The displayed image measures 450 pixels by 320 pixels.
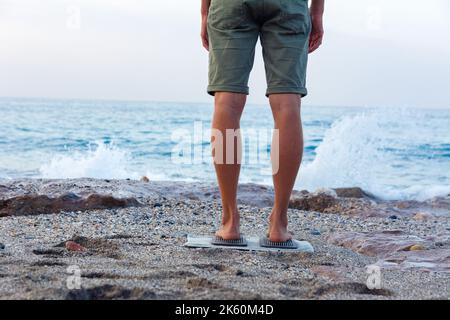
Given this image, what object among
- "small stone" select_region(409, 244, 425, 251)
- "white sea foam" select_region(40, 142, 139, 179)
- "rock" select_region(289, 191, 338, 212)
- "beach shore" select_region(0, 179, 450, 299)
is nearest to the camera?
"beach shore" select_region(0, 179, 450, 299)

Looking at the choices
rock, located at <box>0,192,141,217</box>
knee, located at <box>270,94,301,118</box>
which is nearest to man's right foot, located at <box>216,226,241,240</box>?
knee, located at <box>270,94,301,118</box>

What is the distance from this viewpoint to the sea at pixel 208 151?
10484 millimetres

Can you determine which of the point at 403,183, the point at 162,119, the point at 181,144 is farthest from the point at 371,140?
the point at 162,119

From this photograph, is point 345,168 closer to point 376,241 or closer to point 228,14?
point 376,241

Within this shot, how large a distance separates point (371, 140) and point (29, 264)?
35.1 ft

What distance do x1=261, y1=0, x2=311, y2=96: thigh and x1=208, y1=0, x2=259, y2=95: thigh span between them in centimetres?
9

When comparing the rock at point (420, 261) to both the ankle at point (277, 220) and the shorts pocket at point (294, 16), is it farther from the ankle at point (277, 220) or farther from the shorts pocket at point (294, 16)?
the shorts pocket at point (294, 16)

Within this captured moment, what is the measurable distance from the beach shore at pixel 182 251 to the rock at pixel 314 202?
0.04 feet

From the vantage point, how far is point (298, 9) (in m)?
3.12

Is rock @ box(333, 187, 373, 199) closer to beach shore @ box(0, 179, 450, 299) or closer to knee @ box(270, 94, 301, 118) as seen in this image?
beach shore @ box(0, 179, 450, 299)

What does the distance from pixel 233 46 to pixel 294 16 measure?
0.32 metres

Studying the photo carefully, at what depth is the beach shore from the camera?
2.33 metres
